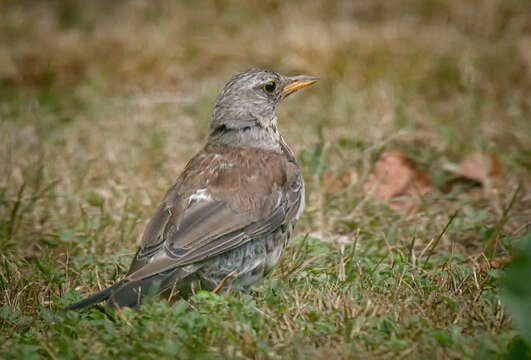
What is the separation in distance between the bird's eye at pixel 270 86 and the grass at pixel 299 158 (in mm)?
910

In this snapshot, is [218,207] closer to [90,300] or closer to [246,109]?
[90,300]

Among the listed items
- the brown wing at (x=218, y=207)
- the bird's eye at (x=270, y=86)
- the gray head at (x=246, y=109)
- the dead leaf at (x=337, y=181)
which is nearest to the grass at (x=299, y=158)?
the dead leaf at (x=337, y=181)

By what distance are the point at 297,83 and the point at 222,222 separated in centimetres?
142

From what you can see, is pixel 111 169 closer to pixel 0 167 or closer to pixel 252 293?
pixel 0 167

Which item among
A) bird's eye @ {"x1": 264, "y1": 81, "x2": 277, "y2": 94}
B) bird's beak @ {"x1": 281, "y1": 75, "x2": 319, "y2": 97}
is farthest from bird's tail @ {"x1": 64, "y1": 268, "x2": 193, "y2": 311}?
bird's beak @ {"x1": 281, "y1": 75, "x2": 319, "y2": 97}

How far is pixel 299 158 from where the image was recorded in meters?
5.20

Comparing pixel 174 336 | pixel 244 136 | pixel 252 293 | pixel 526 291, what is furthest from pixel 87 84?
pixel 526 291

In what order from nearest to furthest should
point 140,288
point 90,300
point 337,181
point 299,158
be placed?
1. point 90,300
2. point 140,288
3. point 337,181
4. point 299,158

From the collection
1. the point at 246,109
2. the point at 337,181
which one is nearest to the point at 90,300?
the point at 246,109

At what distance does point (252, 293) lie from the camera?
3.57 metres

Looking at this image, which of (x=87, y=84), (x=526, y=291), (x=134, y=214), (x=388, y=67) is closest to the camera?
(x=526, y=291)

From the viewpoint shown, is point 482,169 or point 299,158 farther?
point 299,158

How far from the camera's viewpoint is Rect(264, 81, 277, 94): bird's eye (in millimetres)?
4172

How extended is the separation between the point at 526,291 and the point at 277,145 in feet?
6.22
